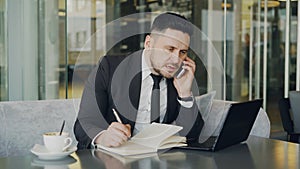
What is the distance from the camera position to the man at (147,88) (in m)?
1.77

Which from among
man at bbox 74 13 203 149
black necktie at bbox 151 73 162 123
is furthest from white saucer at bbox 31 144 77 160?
black necktie at bbox 151 73 162 123

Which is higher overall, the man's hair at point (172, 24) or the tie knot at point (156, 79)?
the man's hair at point (172, 24)

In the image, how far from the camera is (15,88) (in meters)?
2.90

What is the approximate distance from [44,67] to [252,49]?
11.3ft

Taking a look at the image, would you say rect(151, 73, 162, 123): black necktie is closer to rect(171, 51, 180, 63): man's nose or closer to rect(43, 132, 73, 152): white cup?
rect(171, 51, 180, 63): man's nose

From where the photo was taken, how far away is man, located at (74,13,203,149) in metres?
1.77

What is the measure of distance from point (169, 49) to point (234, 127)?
0.41 meters

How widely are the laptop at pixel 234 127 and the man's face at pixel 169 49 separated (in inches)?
12.8

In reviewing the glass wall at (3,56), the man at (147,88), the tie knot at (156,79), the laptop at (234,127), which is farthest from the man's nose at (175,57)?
the glass wall at (3,56)

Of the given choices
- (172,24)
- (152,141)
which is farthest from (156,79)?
(152,141)

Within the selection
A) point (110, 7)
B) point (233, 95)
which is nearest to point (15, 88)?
point (110, 7)

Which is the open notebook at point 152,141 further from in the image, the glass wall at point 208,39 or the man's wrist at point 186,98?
the glass wall at point 208,39

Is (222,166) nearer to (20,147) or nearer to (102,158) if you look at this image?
(102,158)

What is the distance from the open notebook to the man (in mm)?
153
